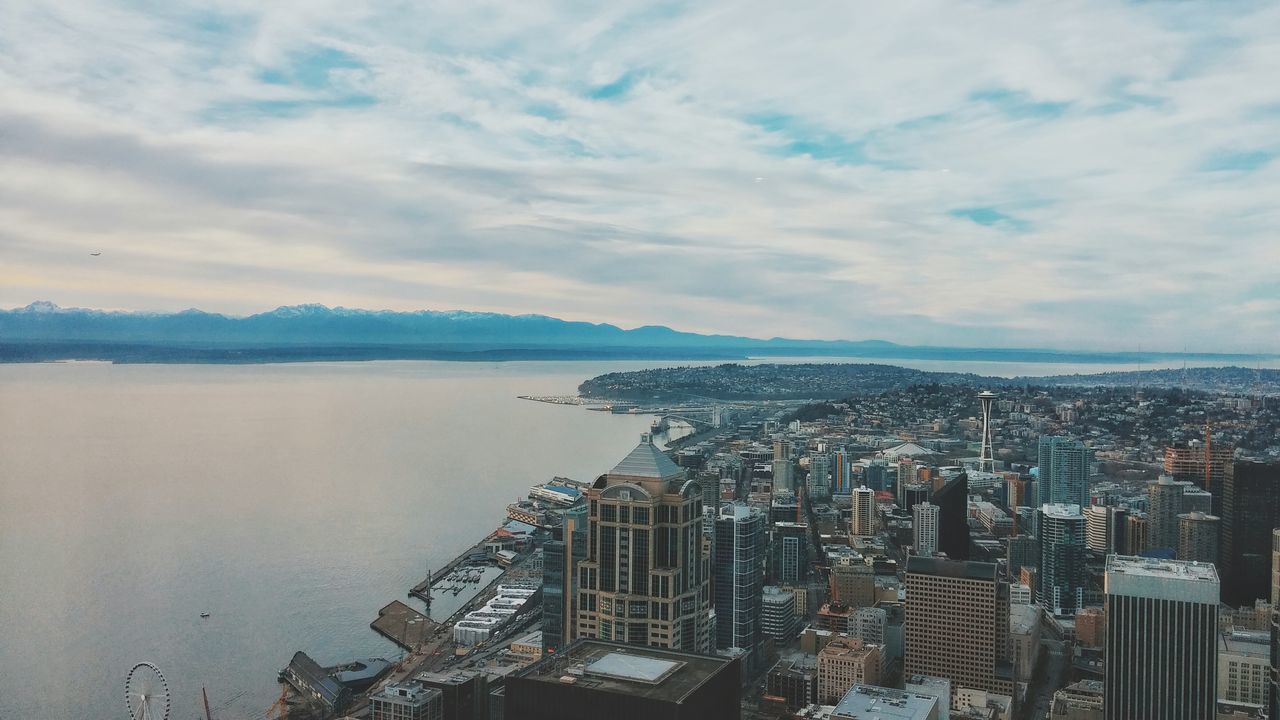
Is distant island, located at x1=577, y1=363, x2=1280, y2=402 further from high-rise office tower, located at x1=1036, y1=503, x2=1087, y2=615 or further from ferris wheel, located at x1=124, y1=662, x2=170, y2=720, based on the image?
ferris wheel, located at x1=124, y1=662, x2=170, y2=720

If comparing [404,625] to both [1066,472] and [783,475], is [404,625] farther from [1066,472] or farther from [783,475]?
[1066,472]

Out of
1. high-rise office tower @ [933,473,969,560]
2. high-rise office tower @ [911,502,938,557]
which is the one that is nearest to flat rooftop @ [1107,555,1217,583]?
high-rise office tower @ [933,473,969,560]

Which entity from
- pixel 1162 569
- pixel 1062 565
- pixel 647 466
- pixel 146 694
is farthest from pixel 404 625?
pixel 1062 565

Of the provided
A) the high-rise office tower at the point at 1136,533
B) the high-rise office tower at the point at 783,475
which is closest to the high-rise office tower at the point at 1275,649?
the high-rise office tower at the point at 1136,533

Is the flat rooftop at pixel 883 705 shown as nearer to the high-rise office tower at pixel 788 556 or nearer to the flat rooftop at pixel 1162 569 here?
the flat rooftop at pixel 1162 569

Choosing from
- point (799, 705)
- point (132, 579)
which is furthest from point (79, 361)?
point (799, 705)

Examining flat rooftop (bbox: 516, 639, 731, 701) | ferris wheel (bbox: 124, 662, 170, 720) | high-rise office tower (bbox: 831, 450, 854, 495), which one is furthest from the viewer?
high-rise office tower (bbox: 831, 450, 854, 495)
